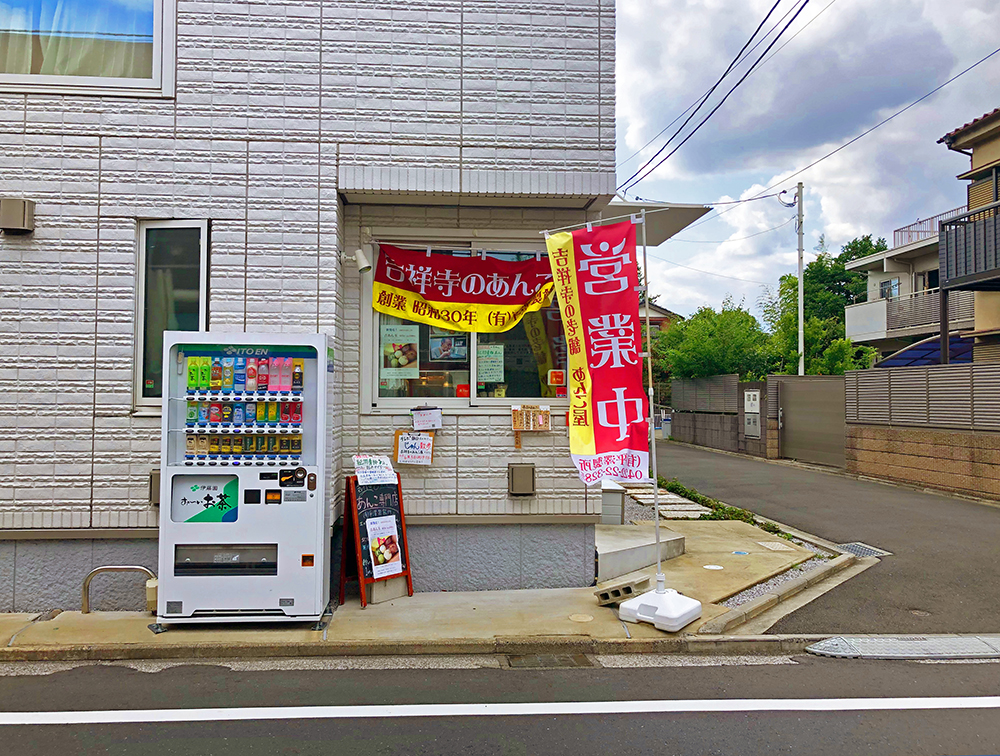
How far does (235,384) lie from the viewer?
6.12m

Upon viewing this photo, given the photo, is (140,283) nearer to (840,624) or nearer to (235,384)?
(235,384)

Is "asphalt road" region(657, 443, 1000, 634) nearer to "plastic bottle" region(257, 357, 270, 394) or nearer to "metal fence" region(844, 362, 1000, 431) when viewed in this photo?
"metal fence" region(844, 362, 1000, 431)

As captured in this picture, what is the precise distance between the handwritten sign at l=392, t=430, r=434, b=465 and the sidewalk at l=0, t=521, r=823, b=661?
1338 millimetres

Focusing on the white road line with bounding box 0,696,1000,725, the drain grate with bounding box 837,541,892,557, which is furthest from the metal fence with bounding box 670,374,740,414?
the white road line with bounding box 0,696,1000,725

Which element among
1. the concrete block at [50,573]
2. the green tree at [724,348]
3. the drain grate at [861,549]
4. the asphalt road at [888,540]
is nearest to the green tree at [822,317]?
the green tree at [724,348]

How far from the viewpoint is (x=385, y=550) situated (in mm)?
6730

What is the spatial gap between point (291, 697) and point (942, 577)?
24.2 feet

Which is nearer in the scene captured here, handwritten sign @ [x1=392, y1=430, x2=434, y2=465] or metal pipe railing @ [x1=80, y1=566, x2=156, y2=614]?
metal pipe railing @ [x1=80, y1=566, x2=156, y2=614]

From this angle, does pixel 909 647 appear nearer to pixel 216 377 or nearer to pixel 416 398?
pixel 416 398

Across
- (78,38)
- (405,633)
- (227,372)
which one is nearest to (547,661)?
(405,633)

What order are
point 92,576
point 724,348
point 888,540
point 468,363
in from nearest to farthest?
point 92,576
point 468,363
point 888,540
point 724,348

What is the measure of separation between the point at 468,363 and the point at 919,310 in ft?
86.7

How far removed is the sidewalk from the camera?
5.62 metres

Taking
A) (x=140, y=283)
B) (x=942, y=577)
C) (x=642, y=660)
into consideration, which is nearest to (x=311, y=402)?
(x=140, y=283)
